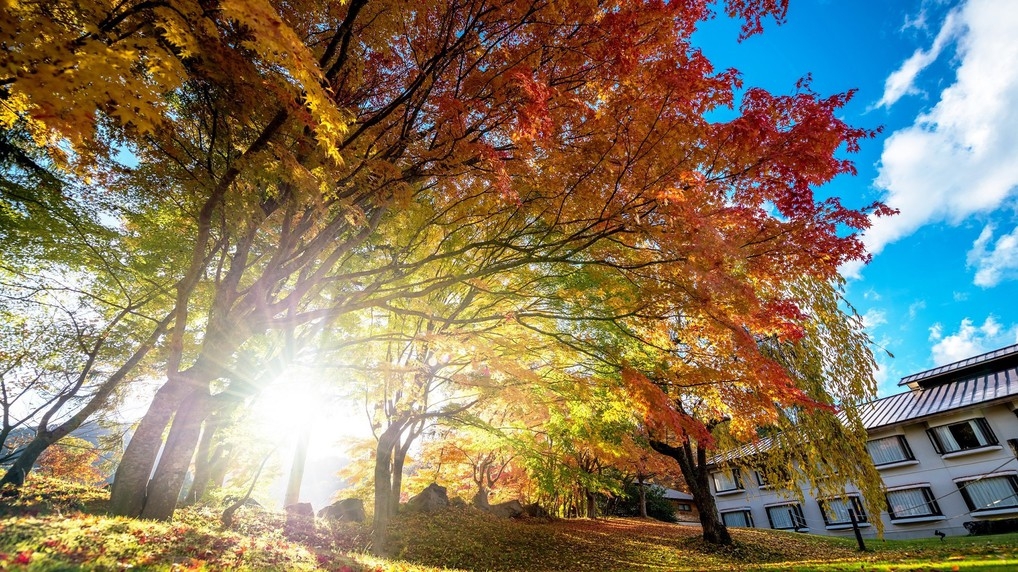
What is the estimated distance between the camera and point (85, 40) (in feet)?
9.25

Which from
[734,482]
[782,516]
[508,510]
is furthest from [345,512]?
[782,516]

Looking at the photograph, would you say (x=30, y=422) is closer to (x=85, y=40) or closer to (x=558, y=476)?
(x=85, y=40)

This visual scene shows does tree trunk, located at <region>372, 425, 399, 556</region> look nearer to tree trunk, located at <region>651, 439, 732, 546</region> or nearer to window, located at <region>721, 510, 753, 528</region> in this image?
tree trunk, located at <region>651, 439, 732, 546</region>

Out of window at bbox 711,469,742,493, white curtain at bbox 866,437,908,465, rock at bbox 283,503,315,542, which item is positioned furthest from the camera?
window at bbox 711,469,742,493

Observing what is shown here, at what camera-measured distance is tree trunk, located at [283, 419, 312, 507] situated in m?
14.2

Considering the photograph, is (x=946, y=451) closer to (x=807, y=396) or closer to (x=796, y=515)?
(x=796, y=515)

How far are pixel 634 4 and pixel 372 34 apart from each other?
3.39 metres

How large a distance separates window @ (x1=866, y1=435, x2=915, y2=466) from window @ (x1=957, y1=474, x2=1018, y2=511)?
194 centimetres

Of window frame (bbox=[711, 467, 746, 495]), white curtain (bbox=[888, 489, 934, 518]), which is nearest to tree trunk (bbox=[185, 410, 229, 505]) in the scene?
window frame (bbox=[711, 467, 746, 495])

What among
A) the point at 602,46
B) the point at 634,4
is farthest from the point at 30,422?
the point at 634,4

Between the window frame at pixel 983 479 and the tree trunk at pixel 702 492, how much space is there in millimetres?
11115

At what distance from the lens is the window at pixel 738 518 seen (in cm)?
2300

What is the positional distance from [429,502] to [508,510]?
16.1ft

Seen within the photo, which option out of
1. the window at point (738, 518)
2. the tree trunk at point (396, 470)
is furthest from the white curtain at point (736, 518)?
the tree trunk at point (396, 470)
